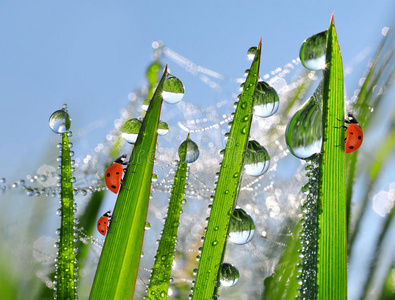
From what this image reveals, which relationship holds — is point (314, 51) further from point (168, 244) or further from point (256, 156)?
point (168, 244)

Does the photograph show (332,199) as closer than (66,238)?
Yes

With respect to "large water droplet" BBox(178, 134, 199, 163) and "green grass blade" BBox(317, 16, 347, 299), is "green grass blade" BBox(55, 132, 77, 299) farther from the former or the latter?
"green grass blade" BBox(317, 16, 347, 299)

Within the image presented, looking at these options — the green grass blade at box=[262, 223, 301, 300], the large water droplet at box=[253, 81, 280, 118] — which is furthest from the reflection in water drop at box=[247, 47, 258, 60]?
the green grass blade at box=[262, 223, 301, 300]

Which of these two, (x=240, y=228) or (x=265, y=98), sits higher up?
(x=265, y=98)

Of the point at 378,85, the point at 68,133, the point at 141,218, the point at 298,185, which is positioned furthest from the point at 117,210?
the point at 298,185

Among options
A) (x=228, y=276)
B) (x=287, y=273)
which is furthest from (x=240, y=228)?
(x=287, y=273)

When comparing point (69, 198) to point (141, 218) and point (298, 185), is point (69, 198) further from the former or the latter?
point (298, 185)

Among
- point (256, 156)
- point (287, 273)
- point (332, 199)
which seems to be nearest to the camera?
point (332, 199)
